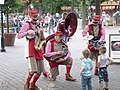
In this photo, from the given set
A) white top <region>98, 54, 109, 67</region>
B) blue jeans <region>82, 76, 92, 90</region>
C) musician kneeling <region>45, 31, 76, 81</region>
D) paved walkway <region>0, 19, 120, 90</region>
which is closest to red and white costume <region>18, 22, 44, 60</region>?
paved walkway <region>0, 19, 120, 90</region>

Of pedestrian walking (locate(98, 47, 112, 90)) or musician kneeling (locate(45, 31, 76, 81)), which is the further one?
musician kneeling (locate(45, 31, 76, 81))

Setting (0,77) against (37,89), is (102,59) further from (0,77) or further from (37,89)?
(0,77)

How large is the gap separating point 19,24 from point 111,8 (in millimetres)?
21291

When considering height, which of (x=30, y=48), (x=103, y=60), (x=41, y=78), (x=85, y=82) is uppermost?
(x=30, y=48)

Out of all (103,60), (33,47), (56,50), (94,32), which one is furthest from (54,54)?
(94,32)

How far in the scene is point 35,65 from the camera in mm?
8234

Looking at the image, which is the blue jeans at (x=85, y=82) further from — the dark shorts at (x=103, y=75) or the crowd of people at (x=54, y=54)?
the dark shorts at (x=103, y=75)

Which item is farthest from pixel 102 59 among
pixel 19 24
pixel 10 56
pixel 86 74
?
pixel 19 24

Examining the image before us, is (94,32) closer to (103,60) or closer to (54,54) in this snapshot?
(54,54)

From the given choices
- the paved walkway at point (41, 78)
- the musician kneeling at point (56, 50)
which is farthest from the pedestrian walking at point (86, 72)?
the musician kneeling at point (56, 50)

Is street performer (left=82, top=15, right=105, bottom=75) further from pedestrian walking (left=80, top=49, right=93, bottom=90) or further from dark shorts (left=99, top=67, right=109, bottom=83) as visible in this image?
pedestrian walking (left=80, top=49, right=93, bottom=90)

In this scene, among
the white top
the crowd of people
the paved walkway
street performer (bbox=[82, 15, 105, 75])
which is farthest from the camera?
street performer (bbox=[82, 15, 105, 75])

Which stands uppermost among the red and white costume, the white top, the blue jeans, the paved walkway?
the red and white costume

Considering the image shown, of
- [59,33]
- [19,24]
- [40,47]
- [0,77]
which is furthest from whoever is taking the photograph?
[19,24]
